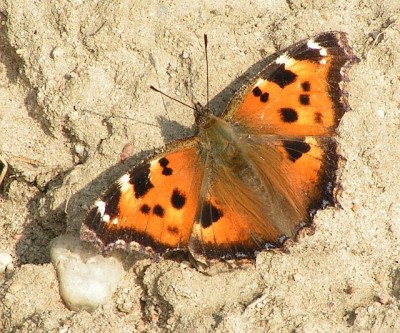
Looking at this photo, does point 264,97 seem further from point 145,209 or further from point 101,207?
point 101,207

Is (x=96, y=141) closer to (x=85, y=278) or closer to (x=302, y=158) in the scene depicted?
(x=85, y=278)

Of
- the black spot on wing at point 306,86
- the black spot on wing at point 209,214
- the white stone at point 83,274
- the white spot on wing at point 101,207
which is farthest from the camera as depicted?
the black spot on wing at point 306,86

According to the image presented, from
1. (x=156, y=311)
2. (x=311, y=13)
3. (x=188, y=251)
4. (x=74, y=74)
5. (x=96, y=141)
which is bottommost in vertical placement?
(x=156, y=311)

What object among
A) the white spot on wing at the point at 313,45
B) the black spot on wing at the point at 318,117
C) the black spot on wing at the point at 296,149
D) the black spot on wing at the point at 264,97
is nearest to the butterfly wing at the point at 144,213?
the black spot on wing at the point at 296,149

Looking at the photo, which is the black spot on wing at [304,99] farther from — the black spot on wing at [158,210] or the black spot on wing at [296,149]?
the black spot on wing at [158,210]

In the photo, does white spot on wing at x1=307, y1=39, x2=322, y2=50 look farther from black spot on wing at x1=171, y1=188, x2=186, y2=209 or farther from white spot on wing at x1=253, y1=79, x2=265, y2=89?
black spot on wing at x1=171, y1=188, x2=186, y2=209

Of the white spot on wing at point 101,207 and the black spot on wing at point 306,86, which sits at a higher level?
the black spot on wing at point 306,86

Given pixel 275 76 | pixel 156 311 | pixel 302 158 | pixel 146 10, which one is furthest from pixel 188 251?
pixel 146 10

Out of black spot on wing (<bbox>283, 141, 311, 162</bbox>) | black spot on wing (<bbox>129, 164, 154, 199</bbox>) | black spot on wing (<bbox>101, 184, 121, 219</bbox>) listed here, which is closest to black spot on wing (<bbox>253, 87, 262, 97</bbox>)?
black spot on wing (<bbox>283, 141, 311, 162</bbox>)
